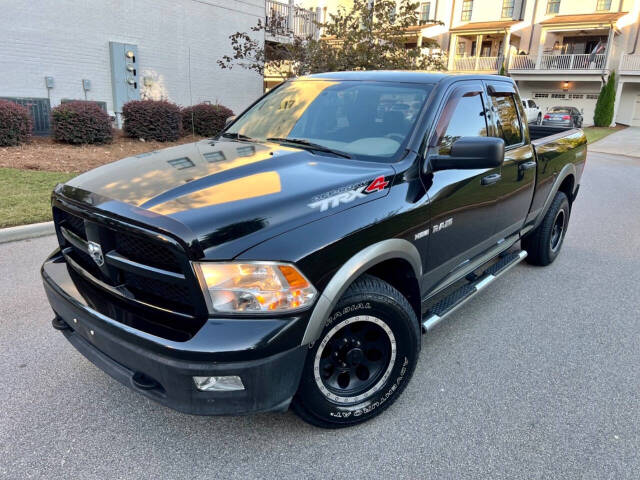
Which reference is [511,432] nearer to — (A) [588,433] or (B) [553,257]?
(A) [588,433]

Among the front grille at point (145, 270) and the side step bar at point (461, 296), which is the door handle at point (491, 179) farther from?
the front grille at point (145, 270)

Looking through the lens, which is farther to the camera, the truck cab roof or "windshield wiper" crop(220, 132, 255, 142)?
"windshield wiper" crop(220, 132, 255, 142)

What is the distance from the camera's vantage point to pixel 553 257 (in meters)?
5.27

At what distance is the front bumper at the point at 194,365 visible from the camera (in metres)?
1.92

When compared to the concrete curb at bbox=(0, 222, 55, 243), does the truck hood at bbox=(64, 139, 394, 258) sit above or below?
above

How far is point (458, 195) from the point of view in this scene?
3037 millimetres

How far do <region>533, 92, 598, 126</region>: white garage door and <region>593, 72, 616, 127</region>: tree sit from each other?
2536 millimetres

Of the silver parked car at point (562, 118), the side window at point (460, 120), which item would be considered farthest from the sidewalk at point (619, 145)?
the side window at point (460, 120)

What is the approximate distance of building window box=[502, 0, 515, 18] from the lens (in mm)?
37188

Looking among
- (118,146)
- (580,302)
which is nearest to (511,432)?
(580,302)

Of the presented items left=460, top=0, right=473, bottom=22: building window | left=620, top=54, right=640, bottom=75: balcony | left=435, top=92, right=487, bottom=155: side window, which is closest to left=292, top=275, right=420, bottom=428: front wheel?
left=435, top=92, right=487, bottom=155: side window

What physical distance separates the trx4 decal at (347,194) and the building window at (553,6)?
1622 inches

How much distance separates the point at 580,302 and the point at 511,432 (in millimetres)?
2231

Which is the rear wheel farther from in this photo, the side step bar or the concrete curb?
the concrete curb
